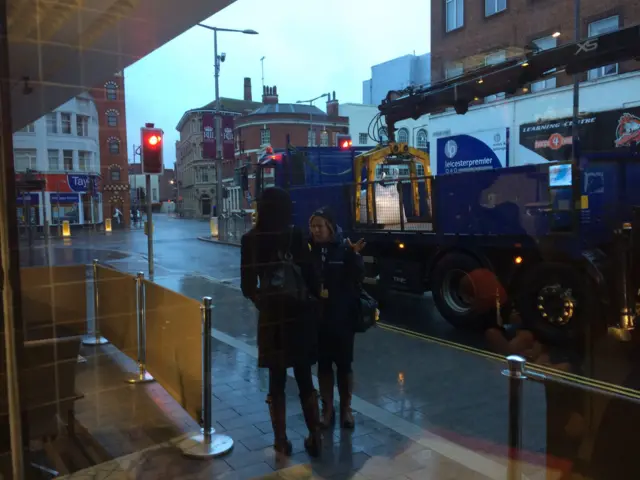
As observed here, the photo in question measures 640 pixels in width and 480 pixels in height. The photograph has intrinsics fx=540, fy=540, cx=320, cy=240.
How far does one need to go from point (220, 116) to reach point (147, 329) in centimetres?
1605

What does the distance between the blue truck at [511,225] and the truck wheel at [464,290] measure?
0.05 feet

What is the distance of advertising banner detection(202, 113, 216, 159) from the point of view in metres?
18.0

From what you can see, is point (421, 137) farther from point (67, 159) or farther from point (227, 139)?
point (67, 159)

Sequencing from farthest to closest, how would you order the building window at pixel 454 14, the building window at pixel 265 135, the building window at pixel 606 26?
the building window at pixel 265 135 → the building window at pixel 454 14 → the building window at pixel 606 26

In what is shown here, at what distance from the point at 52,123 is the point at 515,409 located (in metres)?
5.88

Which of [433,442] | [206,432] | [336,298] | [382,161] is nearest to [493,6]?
[382,161]

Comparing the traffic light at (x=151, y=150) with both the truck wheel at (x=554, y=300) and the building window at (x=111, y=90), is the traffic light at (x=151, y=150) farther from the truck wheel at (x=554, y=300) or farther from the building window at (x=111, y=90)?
the truck wheel at (x=554, y=300)

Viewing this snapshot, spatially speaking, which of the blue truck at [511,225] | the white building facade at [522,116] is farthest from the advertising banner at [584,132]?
the blue truck at [511,225]

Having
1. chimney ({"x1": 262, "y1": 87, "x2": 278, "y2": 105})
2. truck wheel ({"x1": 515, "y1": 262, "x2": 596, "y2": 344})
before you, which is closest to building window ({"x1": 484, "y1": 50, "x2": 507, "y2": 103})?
truck wheel ({"x1": 515, "y1": 262, "x2": 596, "y2": 344})

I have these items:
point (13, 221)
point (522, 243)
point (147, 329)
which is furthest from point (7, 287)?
point (522, 243)

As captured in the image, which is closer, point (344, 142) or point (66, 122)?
point (66, 122)

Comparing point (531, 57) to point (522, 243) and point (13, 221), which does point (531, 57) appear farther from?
point (13, 221)

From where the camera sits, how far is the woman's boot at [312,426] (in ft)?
12.2

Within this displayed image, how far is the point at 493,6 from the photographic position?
19141 millimetres
